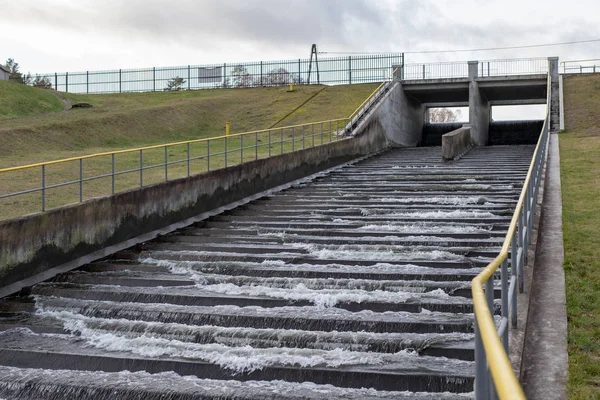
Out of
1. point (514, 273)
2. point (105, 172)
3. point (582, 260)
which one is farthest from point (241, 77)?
point (514, 273)

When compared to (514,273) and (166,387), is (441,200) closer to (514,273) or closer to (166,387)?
(514,273)

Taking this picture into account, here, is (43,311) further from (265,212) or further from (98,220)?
(265,212)

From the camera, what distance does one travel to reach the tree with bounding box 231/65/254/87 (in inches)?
2008

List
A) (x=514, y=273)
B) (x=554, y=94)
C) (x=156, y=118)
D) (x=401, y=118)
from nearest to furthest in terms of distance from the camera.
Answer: (x=514, y=273), (x=156, y=118), (x=554, y=94), (x=401, y=118)

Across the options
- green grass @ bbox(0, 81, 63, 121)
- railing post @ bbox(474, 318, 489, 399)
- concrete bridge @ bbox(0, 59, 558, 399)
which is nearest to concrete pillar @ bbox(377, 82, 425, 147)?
concrete bridge @ bbox(0, 59, 558, 399)

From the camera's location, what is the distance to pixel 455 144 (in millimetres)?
26891

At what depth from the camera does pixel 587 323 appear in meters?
7.12

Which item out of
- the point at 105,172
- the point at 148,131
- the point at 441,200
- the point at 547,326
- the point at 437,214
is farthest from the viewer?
the point at 148,131

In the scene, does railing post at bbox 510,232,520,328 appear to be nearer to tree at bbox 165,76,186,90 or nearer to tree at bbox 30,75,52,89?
tree at bbox 30,75,52,89

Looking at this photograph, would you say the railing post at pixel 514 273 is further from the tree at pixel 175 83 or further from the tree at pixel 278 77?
the tree at pixel 175 83

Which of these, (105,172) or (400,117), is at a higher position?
(400,117)

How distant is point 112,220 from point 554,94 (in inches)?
1155

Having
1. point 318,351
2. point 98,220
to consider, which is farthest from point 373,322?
point 98,220

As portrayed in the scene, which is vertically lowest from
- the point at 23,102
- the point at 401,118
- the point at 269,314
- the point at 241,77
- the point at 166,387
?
the point at 166,387
